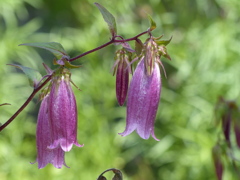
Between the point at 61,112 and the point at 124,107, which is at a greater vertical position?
the point at 124,107

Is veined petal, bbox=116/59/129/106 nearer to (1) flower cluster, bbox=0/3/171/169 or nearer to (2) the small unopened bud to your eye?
(1) flower cluster, bbox=0/3/171/169

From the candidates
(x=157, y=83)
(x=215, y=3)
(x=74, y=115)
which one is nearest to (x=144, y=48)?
(x=157, y=83)

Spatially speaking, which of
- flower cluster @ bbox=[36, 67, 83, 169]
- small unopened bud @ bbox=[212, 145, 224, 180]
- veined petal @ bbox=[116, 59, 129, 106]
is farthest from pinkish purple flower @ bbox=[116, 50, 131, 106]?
small unopened bud @ bbox=[212, 145, 224, 180]

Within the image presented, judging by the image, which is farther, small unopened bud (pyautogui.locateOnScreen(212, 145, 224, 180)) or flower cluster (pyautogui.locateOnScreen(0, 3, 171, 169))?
small unopened bud (pyautogui.locateOnScreen(212, 145, 224, 180))

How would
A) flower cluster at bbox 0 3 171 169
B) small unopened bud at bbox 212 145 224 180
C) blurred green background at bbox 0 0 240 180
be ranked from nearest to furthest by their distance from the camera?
flower cluster at bbox 0 3 171 169 < small unopened bud at bbox 212 145 224 180 < blurred green background at bbox 0 0 240 180

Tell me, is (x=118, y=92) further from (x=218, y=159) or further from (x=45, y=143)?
(x=218, y=159)

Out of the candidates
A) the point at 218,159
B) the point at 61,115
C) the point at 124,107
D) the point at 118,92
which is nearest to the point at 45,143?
the point at 61,115
